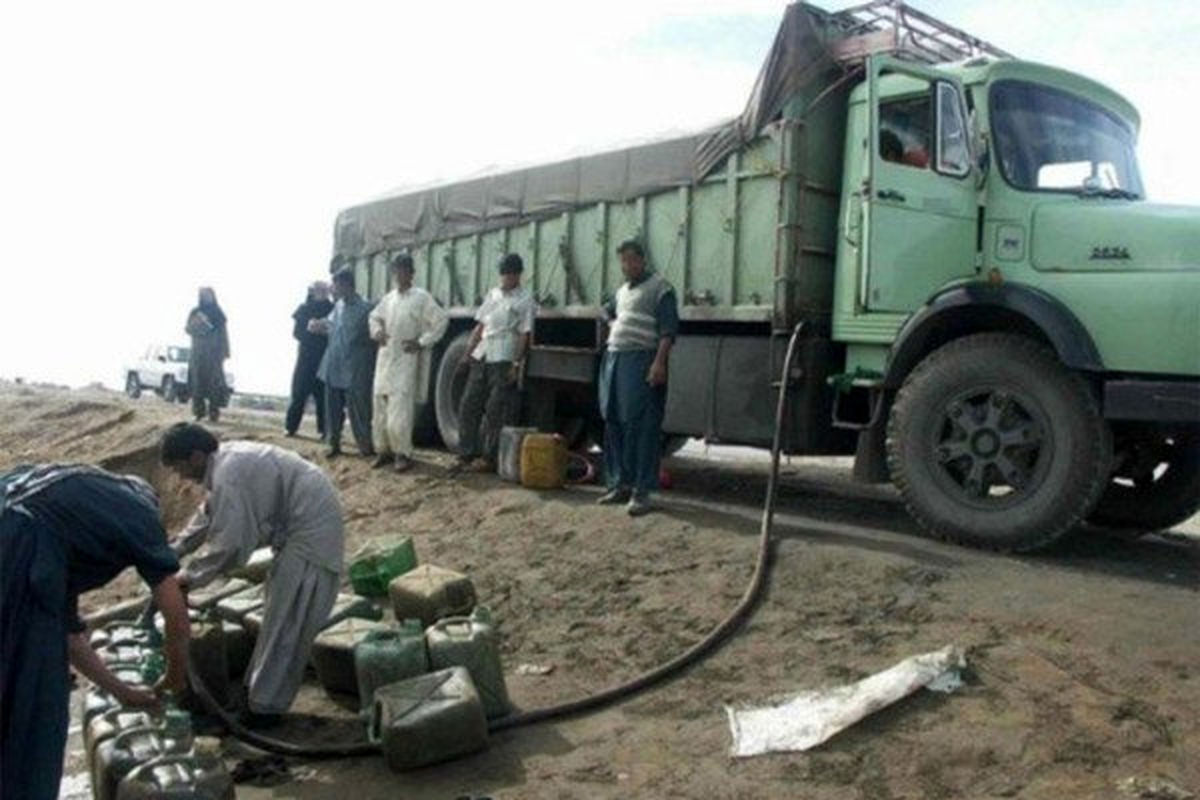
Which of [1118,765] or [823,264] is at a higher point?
[823,264]

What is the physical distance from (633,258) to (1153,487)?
3878 millimetres

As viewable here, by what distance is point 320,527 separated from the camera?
5004 millimetres

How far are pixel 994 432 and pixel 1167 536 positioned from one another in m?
2.54

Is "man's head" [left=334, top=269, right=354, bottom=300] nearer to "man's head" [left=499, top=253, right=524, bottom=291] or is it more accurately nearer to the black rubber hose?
"man's head" [left=499, top=253, right=524, bottom=291]

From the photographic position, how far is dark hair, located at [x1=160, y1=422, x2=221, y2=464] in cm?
435

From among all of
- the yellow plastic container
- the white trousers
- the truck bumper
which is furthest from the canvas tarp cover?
the truck bumper

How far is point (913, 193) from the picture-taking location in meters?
6.62

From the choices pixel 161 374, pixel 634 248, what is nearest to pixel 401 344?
pixel 634 248

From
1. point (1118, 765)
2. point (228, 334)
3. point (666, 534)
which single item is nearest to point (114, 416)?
point (228, 334)

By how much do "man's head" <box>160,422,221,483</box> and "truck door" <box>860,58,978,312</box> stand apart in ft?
13.7

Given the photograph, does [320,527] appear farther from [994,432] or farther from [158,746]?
[994,432]

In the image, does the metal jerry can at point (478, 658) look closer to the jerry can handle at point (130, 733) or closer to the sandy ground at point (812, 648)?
the sandy ground at point (812, 648)

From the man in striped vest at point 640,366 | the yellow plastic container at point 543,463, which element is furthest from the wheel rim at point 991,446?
the yellow plastic container at point 543,463

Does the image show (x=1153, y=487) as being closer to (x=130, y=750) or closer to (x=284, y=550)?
(x=284, y=550)
